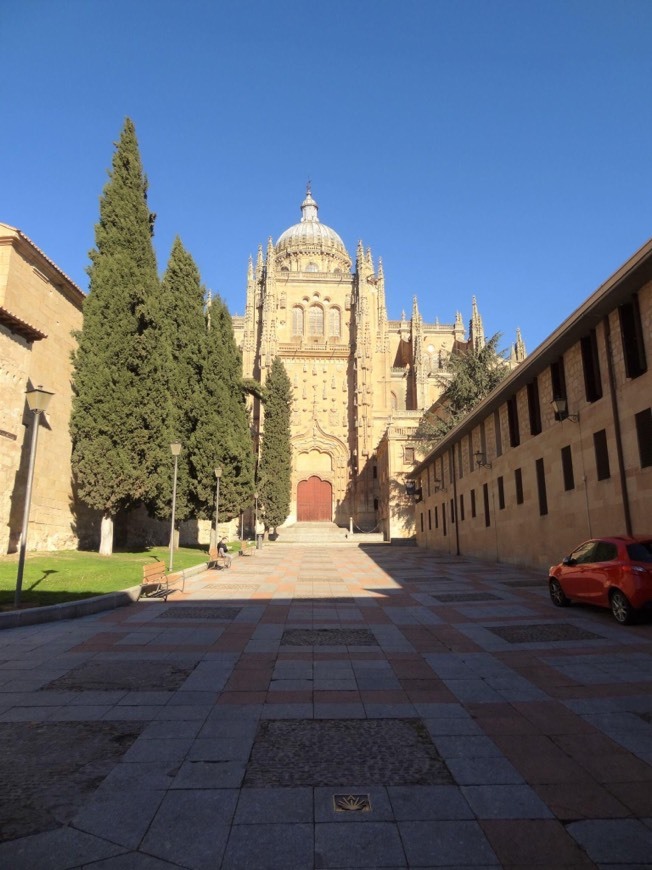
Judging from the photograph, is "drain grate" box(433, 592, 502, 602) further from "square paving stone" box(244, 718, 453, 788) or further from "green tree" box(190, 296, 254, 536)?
"green tree" box(190, 296, 254, 536)

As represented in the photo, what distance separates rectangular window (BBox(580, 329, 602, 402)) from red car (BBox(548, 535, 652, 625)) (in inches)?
218

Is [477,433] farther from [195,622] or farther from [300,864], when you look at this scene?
[300,864]

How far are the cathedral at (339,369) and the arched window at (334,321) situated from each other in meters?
0.11

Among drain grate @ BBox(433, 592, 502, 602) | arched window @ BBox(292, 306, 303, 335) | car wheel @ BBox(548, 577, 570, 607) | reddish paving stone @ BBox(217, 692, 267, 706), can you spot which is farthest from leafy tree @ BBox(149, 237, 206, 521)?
arched window @ BBox(292, 306, 303, 335)

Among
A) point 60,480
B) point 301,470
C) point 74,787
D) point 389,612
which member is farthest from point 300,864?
point 301,470

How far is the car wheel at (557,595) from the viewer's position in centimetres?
1002

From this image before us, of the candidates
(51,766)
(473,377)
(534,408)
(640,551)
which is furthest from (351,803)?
(473,377)

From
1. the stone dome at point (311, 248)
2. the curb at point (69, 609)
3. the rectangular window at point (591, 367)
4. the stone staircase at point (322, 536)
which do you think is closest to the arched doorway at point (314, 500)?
the stone staircase at point (322, 536)

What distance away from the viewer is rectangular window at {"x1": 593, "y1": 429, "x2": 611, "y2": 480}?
43.8 ft

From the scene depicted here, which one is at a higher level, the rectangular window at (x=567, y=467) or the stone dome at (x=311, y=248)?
the stone dome at (x=311, y=248)

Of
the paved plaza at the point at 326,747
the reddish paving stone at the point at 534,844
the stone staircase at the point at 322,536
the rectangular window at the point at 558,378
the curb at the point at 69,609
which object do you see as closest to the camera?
the reddish paving stone at the point at 534,844

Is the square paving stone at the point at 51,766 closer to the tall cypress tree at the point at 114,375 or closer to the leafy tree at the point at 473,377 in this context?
the tall cypress tree at the point at 114,375

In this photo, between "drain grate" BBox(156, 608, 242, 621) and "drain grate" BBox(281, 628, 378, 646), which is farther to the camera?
"drain grate" BBox(156, 608, 242, 621)

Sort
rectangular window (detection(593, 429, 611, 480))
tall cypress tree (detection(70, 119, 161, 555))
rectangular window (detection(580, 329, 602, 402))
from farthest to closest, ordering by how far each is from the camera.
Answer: tall cypress tree (detection(70, 119, 161, 555))
rectangular window (detection(580, 329, 602, 402))
rectangular window (detection(593, 429, 611, 480))
